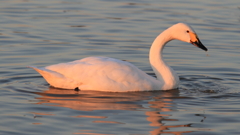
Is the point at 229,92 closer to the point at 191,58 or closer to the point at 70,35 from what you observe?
the point at 191,58

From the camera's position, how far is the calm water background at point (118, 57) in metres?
8.06

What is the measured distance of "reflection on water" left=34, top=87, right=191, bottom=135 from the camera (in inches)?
319

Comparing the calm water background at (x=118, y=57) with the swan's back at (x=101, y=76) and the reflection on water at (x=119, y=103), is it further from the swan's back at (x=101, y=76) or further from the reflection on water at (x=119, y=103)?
the swan's back at (x=101, y=76)

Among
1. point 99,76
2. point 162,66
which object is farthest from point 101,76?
point 162,66

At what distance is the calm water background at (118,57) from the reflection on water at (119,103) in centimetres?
2

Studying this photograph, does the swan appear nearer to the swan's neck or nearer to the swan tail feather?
the swan tail feather

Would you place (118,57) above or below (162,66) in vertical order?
above

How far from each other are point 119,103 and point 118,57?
3.89 meters

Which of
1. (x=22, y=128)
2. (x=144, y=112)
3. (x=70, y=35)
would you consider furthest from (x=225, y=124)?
(x=70, y=35)

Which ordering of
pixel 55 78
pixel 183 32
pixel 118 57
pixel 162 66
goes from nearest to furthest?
pixel 55 78 < pixel 183 32 < pixel 162 66 < pixel 118 57

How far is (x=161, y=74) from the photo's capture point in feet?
34.5

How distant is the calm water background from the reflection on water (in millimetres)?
16

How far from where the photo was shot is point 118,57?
1300 cm

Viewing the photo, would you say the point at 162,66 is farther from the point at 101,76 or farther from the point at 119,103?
the point at 119,103
